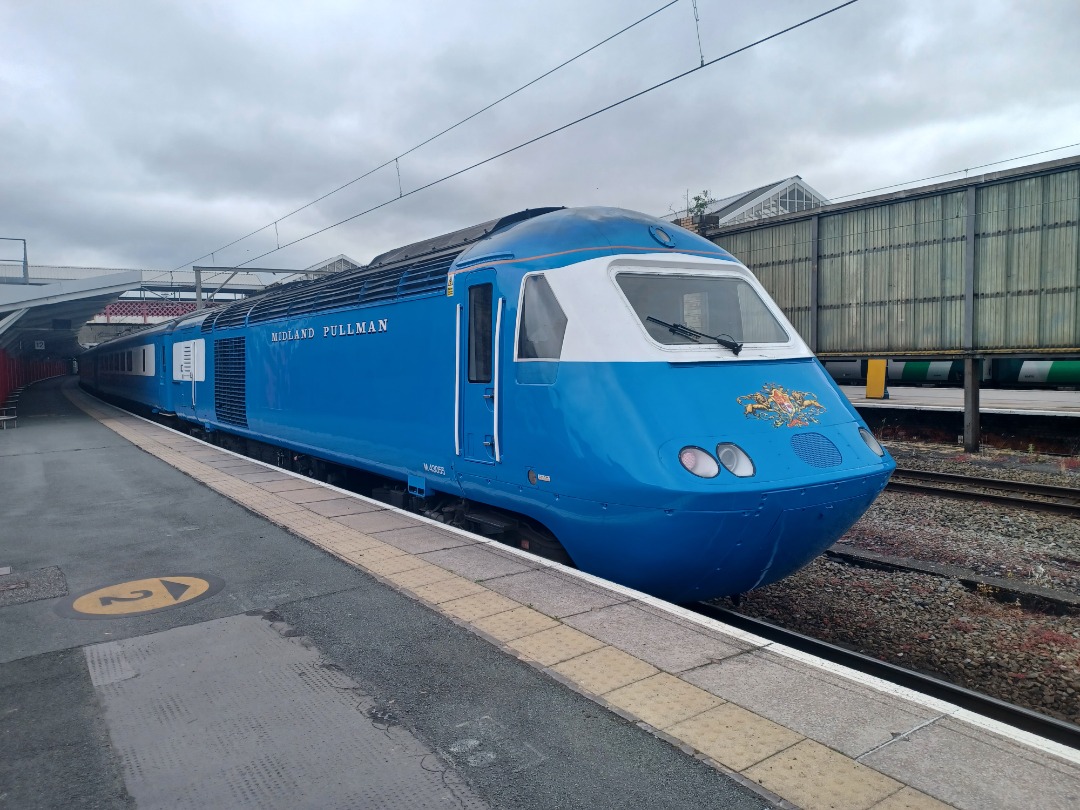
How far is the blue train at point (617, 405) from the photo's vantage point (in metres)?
5.07

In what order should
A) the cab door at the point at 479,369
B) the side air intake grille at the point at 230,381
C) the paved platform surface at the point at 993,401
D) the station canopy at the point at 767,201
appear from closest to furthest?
1. the cab door at the point at 479,369
2. the side air intake grille at the point at 230,381
3. the paved platform surface at the point at 993,401
4. the station canopy at the point at 767,201

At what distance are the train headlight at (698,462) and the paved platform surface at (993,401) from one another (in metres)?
14.9

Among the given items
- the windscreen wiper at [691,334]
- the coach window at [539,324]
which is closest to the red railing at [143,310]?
the coach window at [539,324]

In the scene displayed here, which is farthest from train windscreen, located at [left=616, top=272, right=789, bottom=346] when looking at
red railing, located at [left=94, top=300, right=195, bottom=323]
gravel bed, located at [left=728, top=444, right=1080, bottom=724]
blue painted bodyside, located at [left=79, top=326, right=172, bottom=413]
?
red railing, located at [left=94, top=300, right=195, bottom=323]

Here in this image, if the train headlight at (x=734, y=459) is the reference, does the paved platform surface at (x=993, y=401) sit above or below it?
below

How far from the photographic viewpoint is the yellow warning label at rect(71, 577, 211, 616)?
5352 millimetres

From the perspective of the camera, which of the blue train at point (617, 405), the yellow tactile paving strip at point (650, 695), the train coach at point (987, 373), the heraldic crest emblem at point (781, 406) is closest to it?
the yellow tactile paving strip at point (650, 695)

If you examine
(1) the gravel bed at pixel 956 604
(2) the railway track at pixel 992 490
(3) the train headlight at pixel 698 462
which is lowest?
(1) the gravel bed at pixel 956 604

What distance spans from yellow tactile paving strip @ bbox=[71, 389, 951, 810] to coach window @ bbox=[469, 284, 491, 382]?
1.65 m

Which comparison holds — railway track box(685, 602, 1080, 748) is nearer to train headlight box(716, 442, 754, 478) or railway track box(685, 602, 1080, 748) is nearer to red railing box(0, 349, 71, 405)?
train headlight box(716, 442, 754, 478)

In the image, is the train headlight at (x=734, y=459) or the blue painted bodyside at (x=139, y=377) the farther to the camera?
the blue painted bodyside at (x=139, y=377)

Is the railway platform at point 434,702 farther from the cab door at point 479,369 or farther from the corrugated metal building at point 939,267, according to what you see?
the corrugated metal building at point 939,267

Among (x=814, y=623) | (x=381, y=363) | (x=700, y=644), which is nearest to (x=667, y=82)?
(x=381, y=363)

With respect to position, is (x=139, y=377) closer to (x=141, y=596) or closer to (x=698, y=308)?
(x=141, y=596)
